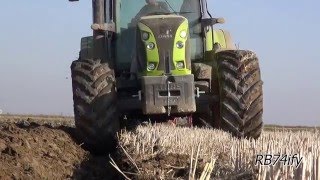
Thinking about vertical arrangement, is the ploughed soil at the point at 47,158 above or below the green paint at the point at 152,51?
below

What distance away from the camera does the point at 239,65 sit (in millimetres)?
9227

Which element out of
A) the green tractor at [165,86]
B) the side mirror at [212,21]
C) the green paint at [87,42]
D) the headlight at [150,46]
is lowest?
the green tractor at [165,86]

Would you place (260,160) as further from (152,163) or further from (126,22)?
(126,22)

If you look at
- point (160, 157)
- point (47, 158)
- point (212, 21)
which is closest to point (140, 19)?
point (212, 21)

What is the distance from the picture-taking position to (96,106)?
359 inches

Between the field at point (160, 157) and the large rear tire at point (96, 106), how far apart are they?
0.99 ft

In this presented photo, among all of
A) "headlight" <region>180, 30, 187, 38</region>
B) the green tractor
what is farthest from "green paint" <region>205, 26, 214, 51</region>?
"headlight" <region>180, 30, 187, 38</region>

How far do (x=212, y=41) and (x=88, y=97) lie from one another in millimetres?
2469

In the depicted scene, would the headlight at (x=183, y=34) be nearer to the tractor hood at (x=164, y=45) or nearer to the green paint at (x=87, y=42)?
the tractor hood at (x=164, y=45)

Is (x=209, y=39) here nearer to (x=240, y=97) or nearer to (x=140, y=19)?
(x=140, y=19)

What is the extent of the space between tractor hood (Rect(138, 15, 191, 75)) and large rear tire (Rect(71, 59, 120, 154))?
0.60 m

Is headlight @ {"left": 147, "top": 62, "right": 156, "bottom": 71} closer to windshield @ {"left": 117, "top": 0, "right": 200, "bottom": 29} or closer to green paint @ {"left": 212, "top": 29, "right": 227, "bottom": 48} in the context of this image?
windshield @ {"left": 117, "top": 0, "right": 200, "bottom": 29}

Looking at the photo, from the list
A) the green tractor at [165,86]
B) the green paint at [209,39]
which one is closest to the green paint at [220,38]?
the green paint at [209,39]

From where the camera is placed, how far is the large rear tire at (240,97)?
914 centimetres
